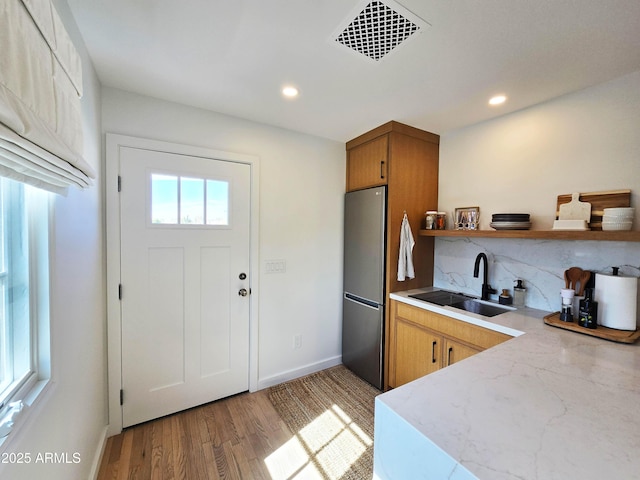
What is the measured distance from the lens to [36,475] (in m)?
0.82

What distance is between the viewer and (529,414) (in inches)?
28.4

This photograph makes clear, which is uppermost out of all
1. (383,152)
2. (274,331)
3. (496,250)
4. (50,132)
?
(383,152)

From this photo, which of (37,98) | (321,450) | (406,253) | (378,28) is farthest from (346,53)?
(321,450)

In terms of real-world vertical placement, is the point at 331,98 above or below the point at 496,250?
above

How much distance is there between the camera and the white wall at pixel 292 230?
2121 millimetres

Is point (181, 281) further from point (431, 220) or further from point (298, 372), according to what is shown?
point (431, 220)

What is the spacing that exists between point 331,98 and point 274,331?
1985mm

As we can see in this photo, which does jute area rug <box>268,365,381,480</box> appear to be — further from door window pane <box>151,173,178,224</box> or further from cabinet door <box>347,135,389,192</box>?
cabinet door <box>347,135,389,192</box>

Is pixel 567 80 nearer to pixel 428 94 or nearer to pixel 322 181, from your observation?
pixel 428 94

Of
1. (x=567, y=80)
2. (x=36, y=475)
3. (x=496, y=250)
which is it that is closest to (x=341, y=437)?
(x=36, y=475)

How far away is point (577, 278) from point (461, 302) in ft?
2.48

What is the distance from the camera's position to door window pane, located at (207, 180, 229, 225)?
2.06 meters

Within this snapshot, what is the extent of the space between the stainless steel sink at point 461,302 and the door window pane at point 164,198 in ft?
6.58

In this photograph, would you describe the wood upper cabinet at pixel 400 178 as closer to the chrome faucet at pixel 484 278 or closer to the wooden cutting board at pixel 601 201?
the chrome faucet at pixel 484 278
